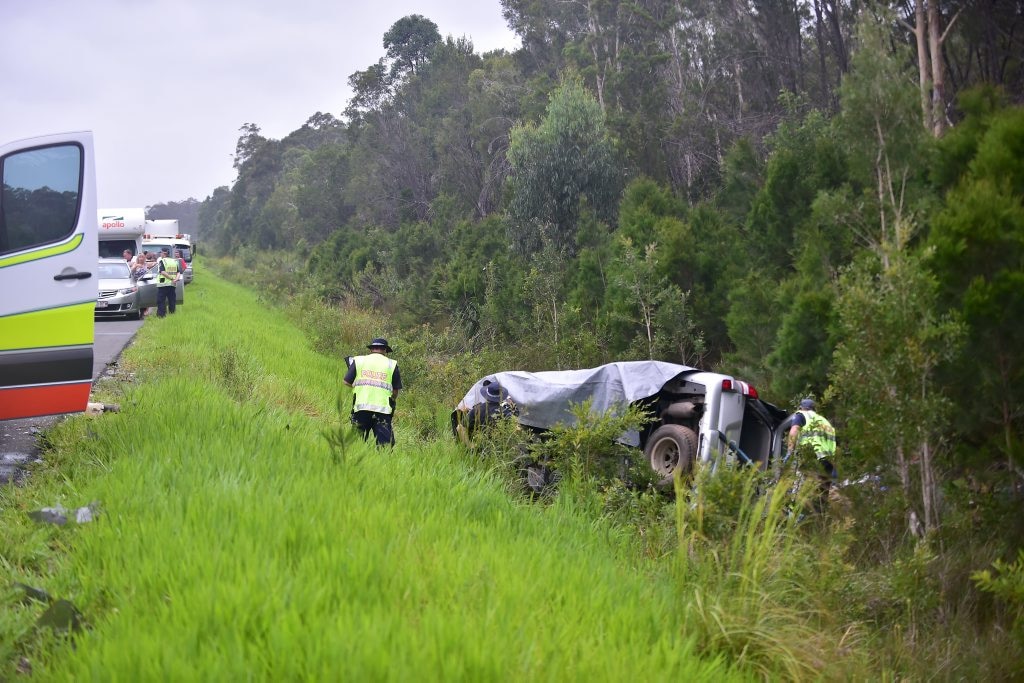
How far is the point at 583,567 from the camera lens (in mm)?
5148

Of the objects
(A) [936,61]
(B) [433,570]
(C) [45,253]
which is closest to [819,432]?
(B) [433,570]

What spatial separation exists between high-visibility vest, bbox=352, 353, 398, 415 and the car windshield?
17.2 meters

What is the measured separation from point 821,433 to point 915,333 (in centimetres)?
314

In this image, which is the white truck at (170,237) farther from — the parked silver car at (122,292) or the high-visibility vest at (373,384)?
the high-visibility vest at (373,384)

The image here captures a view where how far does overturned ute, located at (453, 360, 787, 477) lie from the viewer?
11.3m

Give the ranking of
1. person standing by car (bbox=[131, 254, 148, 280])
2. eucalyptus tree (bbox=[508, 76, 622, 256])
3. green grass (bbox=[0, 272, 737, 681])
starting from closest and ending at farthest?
1. green grass (bbox=[0, 272, 737, 681])
2. person standing by car (bbox=[131, 254, 148, 280])
3. eucalyptus tree (bbox=[508, 76, 622, 256])

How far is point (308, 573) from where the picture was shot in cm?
426

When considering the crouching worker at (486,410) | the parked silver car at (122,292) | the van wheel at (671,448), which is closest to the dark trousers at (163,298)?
the parked silver car at (122,292)

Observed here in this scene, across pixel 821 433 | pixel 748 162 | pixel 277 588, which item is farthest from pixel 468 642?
pixel 748 162

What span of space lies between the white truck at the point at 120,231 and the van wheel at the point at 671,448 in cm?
2323

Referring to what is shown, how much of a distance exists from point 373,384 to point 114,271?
17691 mm

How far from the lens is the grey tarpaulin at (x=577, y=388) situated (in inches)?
472

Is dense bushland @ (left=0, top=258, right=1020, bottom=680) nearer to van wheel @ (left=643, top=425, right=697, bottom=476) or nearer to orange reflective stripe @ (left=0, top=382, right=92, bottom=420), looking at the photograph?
orange reflective stripe @ (left=0, top=382, right=92, bottom=420)

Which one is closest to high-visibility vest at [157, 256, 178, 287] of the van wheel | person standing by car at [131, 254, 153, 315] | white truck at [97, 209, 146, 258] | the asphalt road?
person standing by car at [131, 254, 153, 315]
